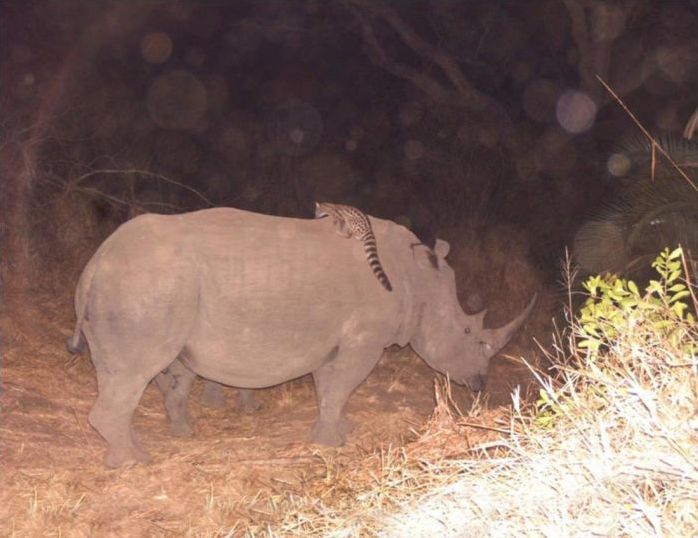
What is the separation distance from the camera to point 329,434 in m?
7.59

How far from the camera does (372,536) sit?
399cm

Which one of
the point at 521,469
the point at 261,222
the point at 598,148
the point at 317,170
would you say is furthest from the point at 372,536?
the point at 317,170

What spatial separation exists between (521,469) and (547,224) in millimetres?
10970

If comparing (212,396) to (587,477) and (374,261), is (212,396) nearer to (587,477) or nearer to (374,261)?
(374,261)

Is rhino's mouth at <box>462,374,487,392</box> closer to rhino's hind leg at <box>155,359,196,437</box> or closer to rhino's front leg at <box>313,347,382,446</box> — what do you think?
rhino's front leg at <box>313,347,382,446</box>

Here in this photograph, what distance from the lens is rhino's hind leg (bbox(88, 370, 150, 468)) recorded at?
21.8 ft

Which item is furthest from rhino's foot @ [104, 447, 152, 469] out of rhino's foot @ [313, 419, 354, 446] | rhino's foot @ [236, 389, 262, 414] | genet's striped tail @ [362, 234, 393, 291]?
genet's striped tail @ [362, 234, 393, 291]

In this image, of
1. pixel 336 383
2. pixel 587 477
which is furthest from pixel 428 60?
pixel 587 477

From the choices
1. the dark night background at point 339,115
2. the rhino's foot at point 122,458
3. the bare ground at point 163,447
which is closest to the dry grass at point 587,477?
the bare ground at point 163,447

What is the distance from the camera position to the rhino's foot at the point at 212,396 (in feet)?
28.8

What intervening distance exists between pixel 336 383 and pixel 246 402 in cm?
142

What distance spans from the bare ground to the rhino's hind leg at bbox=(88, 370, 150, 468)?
0.14m

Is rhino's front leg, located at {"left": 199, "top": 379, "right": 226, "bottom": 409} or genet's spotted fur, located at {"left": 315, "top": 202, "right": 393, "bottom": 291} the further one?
rhino's front leg, located at {"left": 199, "top": 379, "right": 226, "bottom": 409}

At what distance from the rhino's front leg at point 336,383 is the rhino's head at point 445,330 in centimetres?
69
